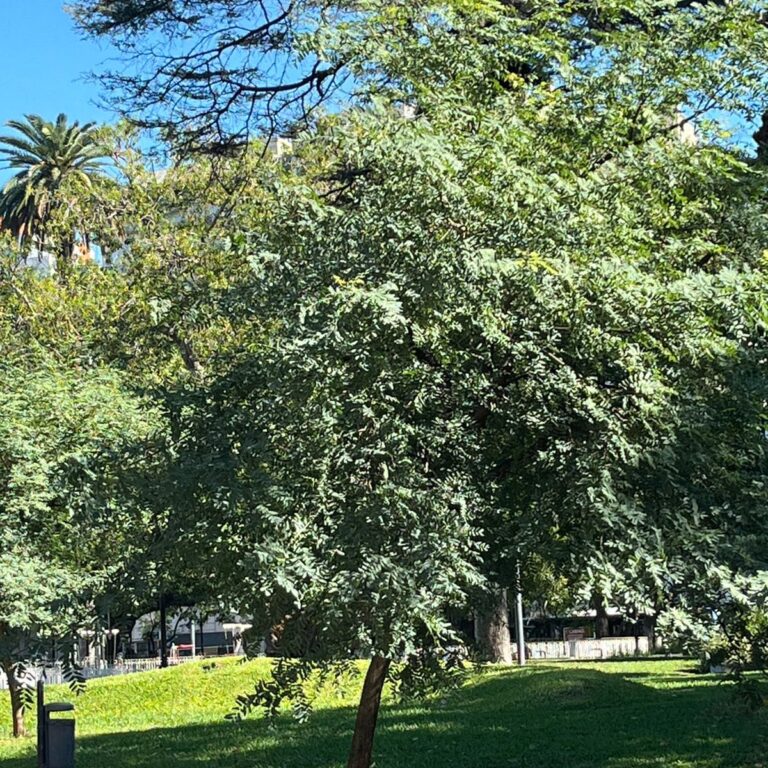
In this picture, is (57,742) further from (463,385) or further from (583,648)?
(583,648)

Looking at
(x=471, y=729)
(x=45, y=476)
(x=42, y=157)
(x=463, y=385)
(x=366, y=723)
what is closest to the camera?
(x=463, y=385)

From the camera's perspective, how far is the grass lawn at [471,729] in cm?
1165

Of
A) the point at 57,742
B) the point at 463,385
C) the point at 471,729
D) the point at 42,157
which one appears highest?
the point at 42,157

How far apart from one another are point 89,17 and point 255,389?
842 cm

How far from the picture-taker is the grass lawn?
38.2ft

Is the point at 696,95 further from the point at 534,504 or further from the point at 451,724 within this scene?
the point at 451,724

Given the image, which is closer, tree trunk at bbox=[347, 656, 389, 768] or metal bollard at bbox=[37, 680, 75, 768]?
tree trunk at bbox=[347, 656, 389, 768]

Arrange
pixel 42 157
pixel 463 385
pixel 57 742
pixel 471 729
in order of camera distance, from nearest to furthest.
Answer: pixel 463 385
pixel 57 742
pixel 471 729
pixel 42 157

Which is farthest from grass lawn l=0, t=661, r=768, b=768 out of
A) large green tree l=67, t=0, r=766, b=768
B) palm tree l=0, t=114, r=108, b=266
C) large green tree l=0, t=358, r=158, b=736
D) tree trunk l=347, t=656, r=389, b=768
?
palm tree l=0, t=114, r=108, b=266

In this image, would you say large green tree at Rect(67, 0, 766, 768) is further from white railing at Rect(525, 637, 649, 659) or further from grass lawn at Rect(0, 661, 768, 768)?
white railing at Rect(525, 637, 649, 659)

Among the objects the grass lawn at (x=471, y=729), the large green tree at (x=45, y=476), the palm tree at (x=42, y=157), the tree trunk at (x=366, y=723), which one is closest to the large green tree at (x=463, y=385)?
the tree trunk at (x=366, y=723)

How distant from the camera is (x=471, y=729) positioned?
14.2 metres

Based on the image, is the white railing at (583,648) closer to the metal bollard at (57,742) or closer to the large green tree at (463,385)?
the metal bollard at (57,742)

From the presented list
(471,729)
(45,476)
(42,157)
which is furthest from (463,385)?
(42,157)
